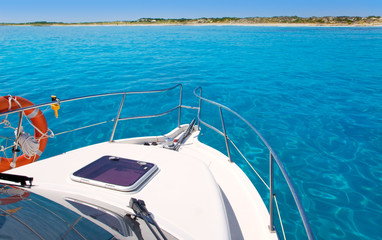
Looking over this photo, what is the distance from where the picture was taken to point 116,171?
1873 mm

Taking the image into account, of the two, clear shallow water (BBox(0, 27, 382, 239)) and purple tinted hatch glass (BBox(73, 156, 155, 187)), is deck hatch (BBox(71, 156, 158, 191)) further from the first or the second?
clear shallow water (BBox(0, 27, 382, 239))

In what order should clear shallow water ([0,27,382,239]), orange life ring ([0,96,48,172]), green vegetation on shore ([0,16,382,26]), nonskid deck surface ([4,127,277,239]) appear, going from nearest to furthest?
nonskid deck surface ([4,127,277,239]) < orange life ring ([0,96,48,172]) < clear shallow water ([0,27,382,239]) < green vegetation on shore ([0,16,382,26])

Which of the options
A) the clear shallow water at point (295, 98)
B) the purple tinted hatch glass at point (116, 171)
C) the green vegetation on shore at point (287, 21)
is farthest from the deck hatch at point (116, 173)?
the green vegetation on shore at point (287, 21)

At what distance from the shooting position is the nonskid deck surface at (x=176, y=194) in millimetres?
1460

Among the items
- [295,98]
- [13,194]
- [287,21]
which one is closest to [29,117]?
[13,194]

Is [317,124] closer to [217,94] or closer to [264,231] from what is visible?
[217,94]

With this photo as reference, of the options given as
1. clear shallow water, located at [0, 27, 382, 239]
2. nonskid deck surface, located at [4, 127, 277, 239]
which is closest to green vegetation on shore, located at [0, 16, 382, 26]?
clear shallow water, located at [0, 27, 382, 239]

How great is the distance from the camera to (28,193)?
59.4 inches

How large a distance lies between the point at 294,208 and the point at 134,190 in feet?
8.28

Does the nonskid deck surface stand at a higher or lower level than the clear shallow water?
higher

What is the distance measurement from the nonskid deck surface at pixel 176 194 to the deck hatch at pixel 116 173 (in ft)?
0.13

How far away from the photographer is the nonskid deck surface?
146cm

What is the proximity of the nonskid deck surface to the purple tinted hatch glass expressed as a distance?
0.26ft

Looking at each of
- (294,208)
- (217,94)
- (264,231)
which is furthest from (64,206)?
(217,94)
